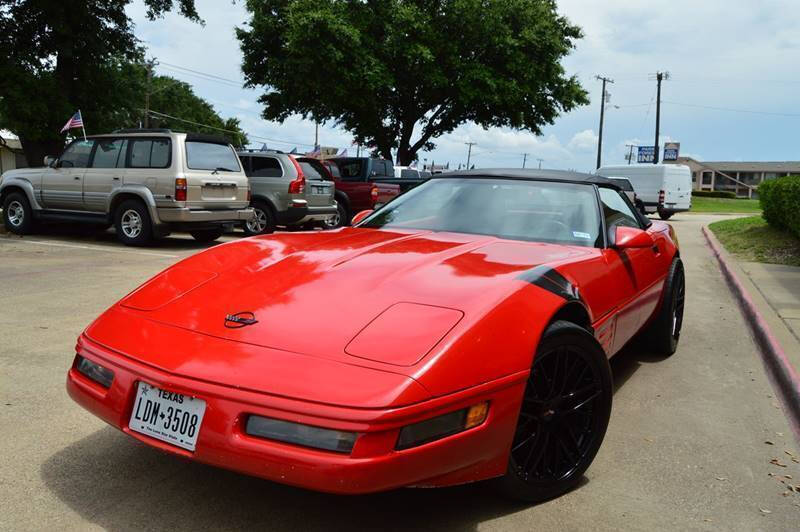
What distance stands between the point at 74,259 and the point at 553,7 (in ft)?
85.4

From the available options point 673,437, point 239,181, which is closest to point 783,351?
point 673,437

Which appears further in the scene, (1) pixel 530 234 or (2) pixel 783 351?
(2) pixel 783 351

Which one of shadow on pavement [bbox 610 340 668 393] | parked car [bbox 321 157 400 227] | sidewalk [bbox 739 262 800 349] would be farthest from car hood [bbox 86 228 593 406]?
parked car [bbox 321 157 400 227]

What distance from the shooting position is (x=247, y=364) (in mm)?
2131

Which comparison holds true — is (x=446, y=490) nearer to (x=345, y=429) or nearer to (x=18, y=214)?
(x=345, y=429)

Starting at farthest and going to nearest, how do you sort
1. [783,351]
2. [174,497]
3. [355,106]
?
[355,106]
[783,351]
[174,497]

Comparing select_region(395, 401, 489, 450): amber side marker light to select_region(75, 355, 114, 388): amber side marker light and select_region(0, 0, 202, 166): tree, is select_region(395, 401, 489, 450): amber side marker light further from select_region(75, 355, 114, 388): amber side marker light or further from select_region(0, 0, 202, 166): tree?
select_region(0, 0, 202, 166): tree

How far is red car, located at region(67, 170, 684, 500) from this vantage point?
1963mm

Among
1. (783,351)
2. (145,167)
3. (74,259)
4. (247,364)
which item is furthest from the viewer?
(145,167)

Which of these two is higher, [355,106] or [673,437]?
[355,106]

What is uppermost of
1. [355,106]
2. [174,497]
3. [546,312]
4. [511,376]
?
[355,106]

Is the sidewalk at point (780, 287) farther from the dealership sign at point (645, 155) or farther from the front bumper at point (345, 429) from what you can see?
the dealership sign at point (645, 155)

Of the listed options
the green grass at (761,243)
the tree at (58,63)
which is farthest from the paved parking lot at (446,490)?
the tree at (58,63)

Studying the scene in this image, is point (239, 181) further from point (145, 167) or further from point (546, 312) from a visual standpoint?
point (546, 312)
